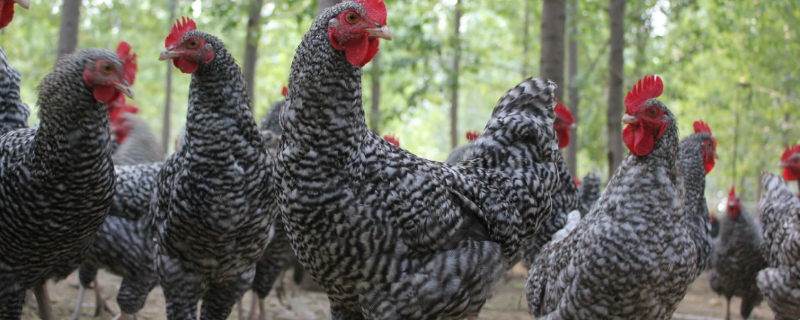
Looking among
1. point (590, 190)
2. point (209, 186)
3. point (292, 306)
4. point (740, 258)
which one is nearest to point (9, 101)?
point (209, 186)

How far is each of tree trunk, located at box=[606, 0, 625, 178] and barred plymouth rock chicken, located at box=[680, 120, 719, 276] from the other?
1.77m

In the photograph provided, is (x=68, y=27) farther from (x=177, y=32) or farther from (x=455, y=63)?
(x=455, y=63)

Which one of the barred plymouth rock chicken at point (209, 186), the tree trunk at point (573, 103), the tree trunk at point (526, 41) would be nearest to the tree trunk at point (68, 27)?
the barred plymouth rock chicken at point (209, 186)

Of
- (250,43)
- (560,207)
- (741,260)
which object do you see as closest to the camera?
(560,207)

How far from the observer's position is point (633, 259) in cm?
344

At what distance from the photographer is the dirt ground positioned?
5797 mm

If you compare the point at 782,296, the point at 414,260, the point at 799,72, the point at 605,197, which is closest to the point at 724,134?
the point at 799,72

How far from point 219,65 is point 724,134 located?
65.2 ft

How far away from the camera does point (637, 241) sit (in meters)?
3.48

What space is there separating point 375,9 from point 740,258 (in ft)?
21.1

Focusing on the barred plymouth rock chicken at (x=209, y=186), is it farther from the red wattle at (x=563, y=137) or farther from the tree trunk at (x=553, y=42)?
the tree trunk at (x=553, y=42)

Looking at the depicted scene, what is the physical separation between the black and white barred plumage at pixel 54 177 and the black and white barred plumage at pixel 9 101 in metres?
0.77

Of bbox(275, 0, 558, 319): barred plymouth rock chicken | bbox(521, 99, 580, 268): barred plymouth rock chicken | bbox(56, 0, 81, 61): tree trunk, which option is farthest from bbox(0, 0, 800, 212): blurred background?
bbox(275, 0, 558, 319): barred plymouth rock chicken

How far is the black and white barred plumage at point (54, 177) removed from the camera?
326 centimetres
